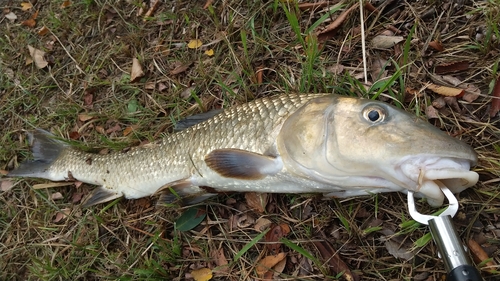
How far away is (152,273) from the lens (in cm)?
259

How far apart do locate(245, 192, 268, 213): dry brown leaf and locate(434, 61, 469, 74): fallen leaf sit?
141 centimetres

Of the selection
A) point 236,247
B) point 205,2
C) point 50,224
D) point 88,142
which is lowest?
point 50,224

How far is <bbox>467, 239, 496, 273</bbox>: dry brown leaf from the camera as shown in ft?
6.71

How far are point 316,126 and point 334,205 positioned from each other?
0.61 meters

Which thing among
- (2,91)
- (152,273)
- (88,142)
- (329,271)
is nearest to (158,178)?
(152,273)

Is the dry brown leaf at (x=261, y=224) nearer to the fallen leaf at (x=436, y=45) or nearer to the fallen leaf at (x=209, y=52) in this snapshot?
the fallen leaf at (x=209, y=52)

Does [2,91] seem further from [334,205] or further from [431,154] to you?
[431,154]

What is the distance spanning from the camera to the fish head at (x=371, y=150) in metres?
1.84

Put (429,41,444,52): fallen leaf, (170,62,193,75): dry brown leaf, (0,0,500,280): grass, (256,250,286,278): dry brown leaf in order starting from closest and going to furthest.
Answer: (0,0,500,280): grass < (256,250,286,278): dry brown leaf < (429,41,444,52): fallen leaf < (170,62,193,75): dry brown leaf

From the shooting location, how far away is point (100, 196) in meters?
2.98

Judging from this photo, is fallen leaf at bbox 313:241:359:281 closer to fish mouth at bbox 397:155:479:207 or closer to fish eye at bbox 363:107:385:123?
fish mouth at bbox 397:155:479:207

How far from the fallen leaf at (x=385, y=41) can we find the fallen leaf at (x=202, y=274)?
1.95m

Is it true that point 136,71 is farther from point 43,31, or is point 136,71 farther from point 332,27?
point 332,27

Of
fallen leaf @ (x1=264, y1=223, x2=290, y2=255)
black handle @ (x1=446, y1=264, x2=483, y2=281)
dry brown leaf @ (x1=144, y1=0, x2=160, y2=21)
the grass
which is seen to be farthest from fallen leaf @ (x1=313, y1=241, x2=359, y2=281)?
dry brown leaf @ (x1=144, y1=0, x2=160, y2=21)
